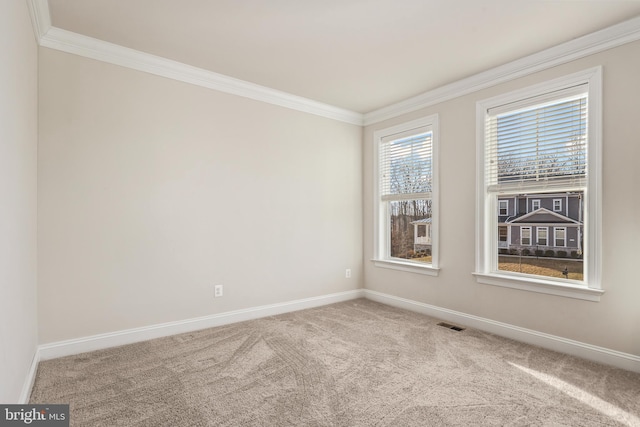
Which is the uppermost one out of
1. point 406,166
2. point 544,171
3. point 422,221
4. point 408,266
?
point 406,166

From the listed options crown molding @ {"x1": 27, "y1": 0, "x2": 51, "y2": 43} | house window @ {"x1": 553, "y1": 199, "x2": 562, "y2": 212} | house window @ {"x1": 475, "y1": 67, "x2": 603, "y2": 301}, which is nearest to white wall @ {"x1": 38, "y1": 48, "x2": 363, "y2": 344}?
crown molding @ {"x1": 27, "y1": 0, "x2": 51, "y2": 43}

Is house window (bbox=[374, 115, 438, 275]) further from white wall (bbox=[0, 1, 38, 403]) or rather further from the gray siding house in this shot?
white wall (bbox=[0, 1, 38, 403])

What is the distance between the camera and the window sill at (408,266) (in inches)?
157

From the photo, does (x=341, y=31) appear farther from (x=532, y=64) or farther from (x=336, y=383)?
(x=336, y=383)

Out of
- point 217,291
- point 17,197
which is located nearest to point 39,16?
point 17,197

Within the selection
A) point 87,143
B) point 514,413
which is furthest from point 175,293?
point 514,413

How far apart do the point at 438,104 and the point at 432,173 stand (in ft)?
2.61

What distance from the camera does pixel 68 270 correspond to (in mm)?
2785

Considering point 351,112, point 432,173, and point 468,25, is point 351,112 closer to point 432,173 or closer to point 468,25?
point 432,173

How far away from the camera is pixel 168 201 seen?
3.27 metres

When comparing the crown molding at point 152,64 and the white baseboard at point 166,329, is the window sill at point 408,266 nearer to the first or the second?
the white baseboard at point 166,329

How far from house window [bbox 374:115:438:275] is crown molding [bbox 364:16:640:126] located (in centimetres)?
25

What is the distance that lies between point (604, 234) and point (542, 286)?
25.8 inches

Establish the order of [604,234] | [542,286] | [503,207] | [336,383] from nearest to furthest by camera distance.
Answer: [336,383] → [604,234] → [542,286] → [503,207]
